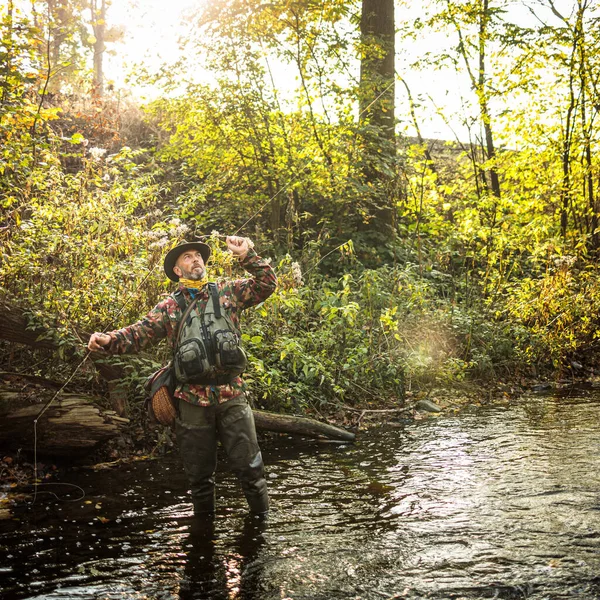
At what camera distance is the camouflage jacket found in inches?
199

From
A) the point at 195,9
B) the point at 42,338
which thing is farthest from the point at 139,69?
the point at 42,338

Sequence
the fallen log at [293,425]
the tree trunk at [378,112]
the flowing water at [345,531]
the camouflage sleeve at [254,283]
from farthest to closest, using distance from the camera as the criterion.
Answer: the tree trunk at [378,112] → the fallen log at [293,425] → the camouflage sleeve at [254,283] → the flowing water at [345,531]

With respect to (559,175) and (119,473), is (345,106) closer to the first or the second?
(559,175)

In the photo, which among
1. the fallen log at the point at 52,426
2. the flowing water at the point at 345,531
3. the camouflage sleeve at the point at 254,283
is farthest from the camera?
the fallen log at the point at 52,426

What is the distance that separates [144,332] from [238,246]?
1041mm

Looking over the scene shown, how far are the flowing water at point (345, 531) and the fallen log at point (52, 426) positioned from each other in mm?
347

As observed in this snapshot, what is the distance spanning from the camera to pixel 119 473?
6699mm

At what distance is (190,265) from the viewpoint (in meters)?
5.24

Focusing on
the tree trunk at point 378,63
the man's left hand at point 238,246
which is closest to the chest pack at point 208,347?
the man's left hand at point 238,246

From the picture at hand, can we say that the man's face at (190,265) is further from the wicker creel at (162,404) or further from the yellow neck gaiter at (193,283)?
the wicker creel at (162,404)

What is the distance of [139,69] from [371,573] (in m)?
11.0

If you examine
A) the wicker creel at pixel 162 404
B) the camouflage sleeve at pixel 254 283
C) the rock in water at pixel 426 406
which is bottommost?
the rock in water at pixel 426 406

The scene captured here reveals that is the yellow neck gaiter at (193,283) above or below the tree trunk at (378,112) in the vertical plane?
below

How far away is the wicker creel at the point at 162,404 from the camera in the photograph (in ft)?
16.7
